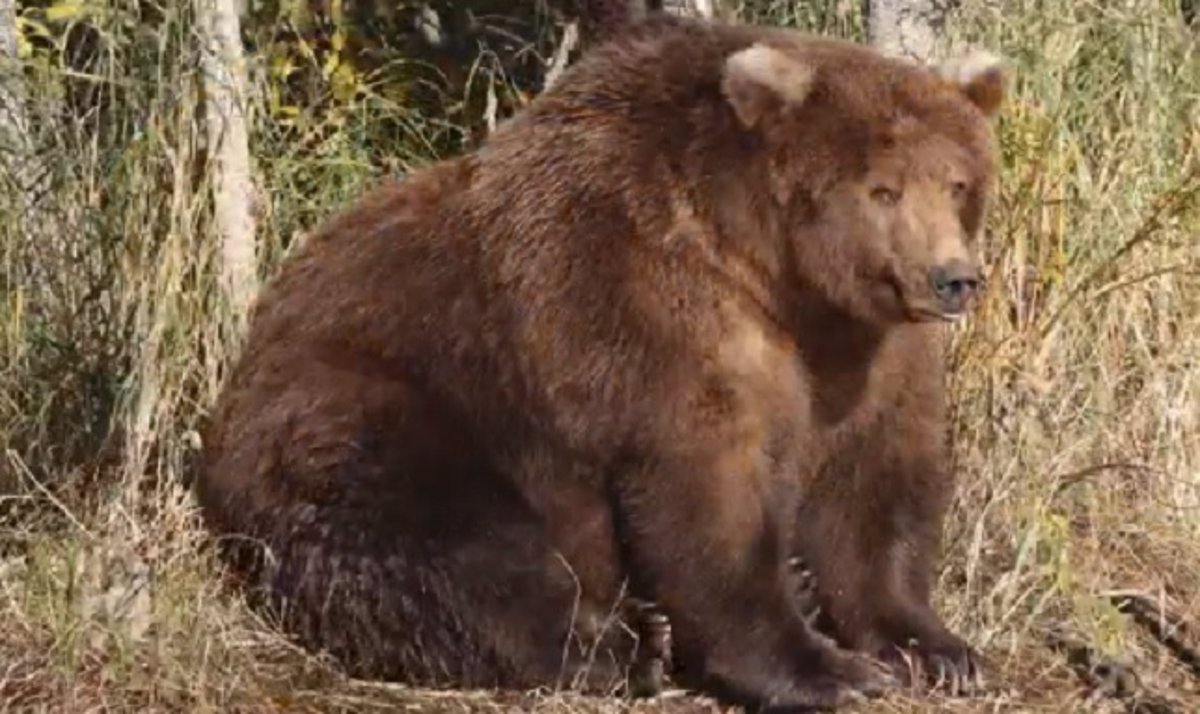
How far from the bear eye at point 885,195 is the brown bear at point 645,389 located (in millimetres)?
11

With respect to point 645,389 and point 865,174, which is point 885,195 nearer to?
point 865,174

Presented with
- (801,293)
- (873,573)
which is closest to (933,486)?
(873,573)

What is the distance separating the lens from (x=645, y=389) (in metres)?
5.37

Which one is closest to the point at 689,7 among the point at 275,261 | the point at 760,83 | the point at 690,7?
the point at 690,7

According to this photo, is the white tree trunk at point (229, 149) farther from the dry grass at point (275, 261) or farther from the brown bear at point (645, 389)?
the brown bear at point (645, 389)

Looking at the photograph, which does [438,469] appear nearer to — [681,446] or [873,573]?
[681,446]

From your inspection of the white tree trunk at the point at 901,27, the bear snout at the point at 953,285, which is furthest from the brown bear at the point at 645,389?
the white tree trunk at the point at 901,27

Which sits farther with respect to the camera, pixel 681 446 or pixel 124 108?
pixel 124 108

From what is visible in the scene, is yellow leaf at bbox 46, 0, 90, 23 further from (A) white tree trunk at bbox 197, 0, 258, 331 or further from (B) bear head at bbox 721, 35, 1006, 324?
(B) bear head at bbox 721, 35, 1006, 324

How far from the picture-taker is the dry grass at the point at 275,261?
5516 millimetres

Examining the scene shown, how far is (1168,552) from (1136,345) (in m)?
0.67

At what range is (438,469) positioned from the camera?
5.65 metres

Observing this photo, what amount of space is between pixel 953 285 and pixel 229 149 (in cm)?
219

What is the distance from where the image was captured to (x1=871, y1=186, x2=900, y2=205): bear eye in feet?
17.5
